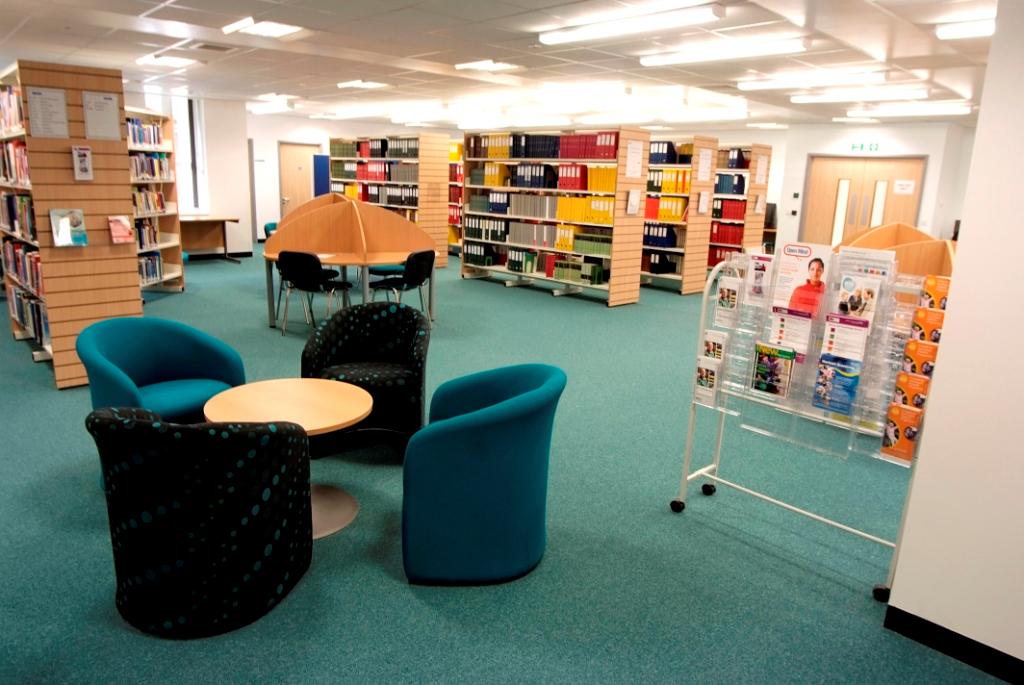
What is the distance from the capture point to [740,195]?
10.2 metres

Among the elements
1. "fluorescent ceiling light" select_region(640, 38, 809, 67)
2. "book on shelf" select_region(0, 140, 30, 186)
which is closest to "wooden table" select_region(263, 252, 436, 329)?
"book on shelf" select_region(0, 140, 30, 186)

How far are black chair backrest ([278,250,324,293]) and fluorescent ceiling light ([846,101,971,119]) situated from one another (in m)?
8.77

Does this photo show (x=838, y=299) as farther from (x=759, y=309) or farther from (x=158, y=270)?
(x=158, y=270)

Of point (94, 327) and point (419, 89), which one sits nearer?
point (94, 327)

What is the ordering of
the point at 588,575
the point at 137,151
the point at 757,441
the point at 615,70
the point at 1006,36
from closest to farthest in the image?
the point at 1006,36, the point at 588,575, the point at 757,441, the point at 137,151, the point at 615,70

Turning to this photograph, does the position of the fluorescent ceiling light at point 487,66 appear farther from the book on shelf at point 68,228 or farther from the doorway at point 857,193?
the doorway at point 857,193

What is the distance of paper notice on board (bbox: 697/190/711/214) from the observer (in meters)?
9.48

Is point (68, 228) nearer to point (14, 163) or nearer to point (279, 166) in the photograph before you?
point (14, 163)

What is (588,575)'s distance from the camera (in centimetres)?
278

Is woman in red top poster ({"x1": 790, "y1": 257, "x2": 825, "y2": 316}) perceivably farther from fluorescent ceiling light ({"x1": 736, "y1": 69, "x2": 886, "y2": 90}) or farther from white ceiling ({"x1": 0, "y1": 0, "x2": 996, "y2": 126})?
fluorescent ceiling light ({"x1": 736, "y1": 69, "x2": 886, "y2": 90})

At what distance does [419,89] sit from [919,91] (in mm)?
7240

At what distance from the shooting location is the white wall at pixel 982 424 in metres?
2.12

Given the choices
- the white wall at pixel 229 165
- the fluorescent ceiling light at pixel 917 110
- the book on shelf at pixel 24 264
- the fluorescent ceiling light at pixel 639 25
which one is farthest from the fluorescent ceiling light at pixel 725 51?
the white wall at pixel 229 165

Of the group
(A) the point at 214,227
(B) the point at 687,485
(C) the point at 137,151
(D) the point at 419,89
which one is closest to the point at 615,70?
(D) the point at 419,89
